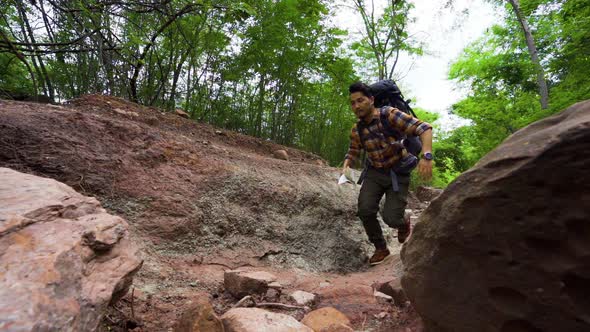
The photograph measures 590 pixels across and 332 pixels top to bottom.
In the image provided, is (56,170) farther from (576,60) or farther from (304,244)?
(576,60)

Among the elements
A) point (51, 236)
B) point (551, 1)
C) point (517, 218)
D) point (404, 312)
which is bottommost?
point (404, 312)

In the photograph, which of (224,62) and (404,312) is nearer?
(404,312)

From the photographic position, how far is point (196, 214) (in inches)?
135

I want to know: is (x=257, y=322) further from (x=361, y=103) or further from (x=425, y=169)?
(x=361, y=103)

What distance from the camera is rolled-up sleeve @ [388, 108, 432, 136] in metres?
3.09

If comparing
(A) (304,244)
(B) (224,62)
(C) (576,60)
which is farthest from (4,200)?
(C) (576,60)

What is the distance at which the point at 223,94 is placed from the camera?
8.25m

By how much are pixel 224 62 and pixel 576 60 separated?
6.84 meters

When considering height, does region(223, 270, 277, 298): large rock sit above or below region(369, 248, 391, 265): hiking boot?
above

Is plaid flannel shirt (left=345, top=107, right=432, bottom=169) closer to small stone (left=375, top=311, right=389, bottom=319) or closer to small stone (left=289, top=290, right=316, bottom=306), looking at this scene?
small stone (left=289, top=290, right=316, bottom=306)

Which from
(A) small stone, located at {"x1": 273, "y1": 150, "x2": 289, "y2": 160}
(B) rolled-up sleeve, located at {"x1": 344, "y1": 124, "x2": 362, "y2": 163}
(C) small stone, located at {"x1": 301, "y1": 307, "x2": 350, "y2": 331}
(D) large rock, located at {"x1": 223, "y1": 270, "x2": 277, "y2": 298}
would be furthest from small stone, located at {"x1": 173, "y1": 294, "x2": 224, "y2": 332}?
(A) small stone, located at {"x1": 273, "y1": 150, "x2": 289, "y2": 160}

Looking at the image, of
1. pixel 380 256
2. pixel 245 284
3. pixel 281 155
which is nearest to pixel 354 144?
pixel 380 256

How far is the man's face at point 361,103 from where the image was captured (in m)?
3.42

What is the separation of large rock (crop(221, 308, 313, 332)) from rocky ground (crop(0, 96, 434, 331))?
0.47m
